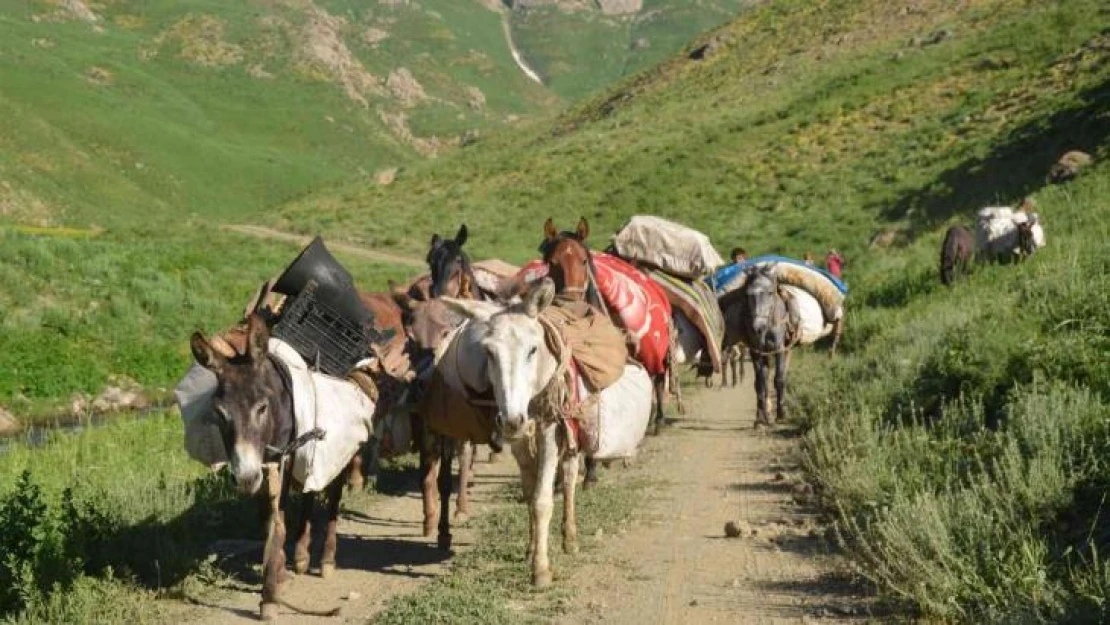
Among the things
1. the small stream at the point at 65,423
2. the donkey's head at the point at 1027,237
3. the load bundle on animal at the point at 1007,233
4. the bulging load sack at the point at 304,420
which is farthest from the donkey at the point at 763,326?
the small stream at the point at 65,423

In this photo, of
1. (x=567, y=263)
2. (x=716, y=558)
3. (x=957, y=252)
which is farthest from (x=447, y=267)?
(x=957, y=252)

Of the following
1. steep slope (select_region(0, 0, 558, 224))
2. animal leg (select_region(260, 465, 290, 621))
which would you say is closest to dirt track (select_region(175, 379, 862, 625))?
animal leg (select_region(260, 465, 290, 621))

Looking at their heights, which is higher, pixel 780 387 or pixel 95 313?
pixel 95 313

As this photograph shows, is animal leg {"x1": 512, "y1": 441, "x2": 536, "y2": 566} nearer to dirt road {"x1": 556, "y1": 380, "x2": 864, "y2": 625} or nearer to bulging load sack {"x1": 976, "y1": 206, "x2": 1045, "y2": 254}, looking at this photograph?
dirt road {"x1": 556, "y1": 380, "x2": 864, "y2": 625}

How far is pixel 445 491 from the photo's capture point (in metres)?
8.97

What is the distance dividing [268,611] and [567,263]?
3661 millimetres

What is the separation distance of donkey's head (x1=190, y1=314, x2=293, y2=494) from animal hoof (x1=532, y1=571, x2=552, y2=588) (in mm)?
2135

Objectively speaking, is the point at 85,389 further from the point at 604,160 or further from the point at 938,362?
the point at 604,160

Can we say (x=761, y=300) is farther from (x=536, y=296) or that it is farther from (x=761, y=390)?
(x=536, y=296)

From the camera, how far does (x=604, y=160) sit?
6234 cm

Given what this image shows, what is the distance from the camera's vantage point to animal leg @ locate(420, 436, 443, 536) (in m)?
9.53

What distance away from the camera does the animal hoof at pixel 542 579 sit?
7.64 meters

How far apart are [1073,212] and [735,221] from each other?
27.1m

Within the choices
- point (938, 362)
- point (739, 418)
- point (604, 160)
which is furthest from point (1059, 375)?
point (604, 160)
